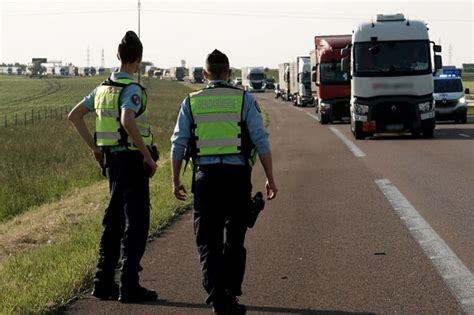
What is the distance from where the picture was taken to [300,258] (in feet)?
26.7

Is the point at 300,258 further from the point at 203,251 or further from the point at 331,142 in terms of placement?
the point at 331,142

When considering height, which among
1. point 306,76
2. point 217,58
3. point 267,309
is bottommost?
point 267,309

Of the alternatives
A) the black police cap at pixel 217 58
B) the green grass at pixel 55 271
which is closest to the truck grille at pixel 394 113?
the green grass at pixel 55 271

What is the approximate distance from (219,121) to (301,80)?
4686cm

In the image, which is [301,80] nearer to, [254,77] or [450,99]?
[450,99]

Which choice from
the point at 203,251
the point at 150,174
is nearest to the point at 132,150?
the point at 150,174

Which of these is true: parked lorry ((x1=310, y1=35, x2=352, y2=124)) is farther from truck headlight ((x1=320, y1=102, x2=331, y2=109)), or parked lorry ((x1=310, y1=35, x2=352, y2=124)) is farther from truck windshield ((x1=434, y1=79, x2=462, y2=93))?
truck windshield ((x1=434, y1=79, x2=462, y2=93))

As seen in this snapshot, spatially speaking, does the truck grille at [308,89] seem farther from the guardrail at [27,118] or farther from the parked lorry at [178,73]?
the parked lorry at [178,73]

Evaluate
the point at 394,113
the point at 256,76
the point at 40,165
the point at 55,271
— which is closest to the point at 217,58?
the point at 55,271

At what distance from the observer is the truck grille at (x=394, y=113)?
2419 cm

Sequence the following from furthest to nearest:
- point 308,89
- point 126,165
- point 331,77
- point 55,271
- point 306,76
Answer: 1. point 308,89
2. point 306,76
3. point 331,77
4. point 55,271
5. point 126,165

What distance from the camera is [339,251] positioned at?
841 centimetres

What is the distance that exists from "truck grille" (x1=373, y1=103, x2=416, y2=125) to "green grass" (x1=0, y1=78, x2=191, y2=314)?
6159mm

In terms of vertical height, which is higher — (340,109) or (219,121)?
(219,121)
